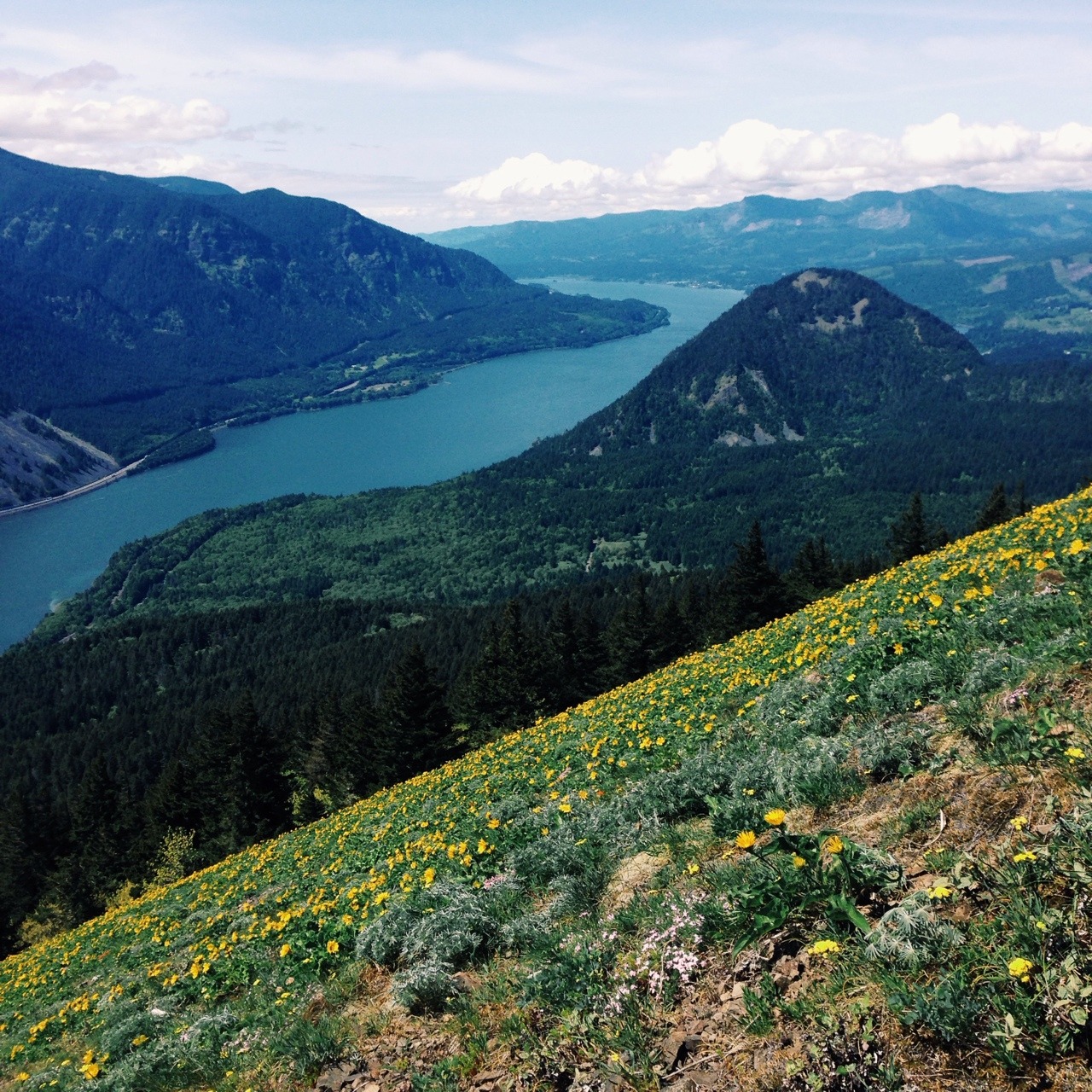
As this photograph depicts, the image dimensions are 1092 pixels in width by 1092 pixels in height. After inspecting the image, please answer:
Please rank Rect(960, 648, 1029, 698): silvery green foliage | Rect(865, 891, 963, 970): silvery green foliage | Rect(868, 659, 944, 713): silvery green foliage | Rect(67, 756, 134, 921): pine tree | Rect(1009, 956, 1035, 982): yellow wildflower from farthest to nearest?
Rect(67, 756, 134, 921): pine tree
Rect(868, 659, 944, 713): silvery green foliage
Rect(960, 648, 1029, 698): silvery green foliage
Rect(865, 891, 963, 970): silvery green foliage
Rect(1009, 956, 1035, 982): yellow wildflower

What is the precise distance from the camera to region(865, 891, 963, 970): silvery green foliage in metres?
4.71

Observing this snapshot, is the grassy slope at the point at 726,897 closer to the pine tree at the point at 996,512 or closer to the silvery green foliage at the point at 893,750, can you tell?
the silvery green foliage at the point at 893,750

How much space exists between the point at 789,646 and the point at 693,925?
10428mm

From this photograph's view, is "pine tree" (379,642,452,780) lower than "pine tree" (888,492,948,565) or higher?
lower

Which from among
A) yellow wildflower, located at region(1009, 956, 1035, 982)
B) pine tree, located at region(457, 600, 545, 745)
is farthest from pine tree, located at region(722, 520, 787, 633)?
yellow wildflower, located at region(1009, 956, 1035, 982)

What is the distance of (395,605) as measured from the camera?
6294 inches

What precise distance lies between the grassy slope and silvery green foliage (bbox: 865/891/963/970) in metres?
0.03

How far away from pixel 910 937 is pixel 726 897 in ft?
5.29

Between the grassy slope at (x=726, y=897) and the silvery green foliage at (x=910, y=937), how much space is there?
0.08 feet

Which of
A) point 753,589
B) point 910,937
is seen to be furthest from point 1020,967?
point 753,589

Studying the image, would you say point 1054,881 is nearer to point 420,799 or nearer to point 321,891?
point 321,891

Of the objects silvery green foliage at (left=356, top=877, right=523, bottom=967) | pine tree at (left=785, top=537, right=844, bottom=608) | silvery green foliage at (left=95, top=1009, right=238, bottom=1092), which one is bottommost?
pine tree at (left=785, top=537, right=844, bottom=608)

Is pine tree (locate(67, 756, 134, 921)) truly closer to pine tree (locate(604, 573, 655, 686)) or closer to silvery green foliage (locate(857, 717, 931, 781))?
pine tree (locate(604, 573, 655, 686))

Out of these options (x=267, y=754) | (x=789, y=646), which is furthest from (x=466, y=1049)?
(x=267, y=754)
